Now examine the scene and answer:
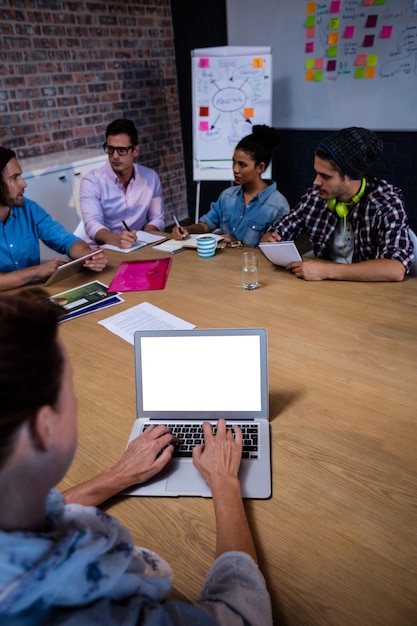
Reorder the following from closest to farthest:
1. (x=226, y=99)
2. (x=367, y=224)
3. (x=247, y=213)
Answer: (x=367, y=224) → (x=247, y=213) → (x=226, y=99)

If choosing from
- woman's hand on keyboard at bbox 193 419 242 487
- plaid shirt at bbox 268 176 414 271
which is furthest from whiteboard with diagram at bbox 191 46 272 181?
woman's hand on keyboard at bbox 193 419 242 487

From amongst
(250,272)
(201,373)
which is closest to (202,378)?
(201,373)

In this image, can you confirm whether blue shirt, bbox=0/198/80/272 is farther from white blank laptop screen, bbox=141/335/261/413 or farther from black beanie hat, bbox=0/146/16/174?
white blank laptop screen, bbox=141/335/261/413

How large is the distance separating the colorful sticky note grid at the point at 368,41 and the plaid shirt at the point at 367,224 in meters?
1.92

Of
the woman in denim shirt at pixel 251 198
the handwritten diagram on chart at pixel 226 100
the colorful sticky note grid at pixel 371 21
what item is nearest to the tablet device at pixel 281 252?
the woman in denim shirt at pixel 251 198

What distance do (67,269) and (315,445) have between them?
1.36 m

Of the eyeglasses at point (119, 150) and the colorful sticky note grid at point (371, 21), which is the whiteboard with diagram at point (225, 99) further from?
the eyeglasses at point (119, 150)

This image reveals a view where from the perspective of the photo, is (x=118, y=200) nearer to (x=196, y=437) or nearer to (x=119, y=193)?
(x=119, y=193)

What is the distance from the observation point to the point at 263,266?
2004mm

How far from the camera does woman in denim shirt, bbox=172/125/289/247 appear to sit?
2568mm

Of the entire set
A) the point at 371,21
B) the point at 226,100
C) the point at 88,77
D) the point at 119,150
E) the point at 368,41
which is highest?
the point at 371,21

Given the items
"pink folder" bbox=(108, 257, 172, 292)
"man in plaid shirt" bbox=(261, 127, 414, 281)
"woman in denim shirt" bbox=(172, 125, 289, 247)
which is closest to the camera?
"man in plaid shirt" bbox=(261, 127, 414, 281)

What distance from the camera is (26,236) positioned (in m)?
2.25

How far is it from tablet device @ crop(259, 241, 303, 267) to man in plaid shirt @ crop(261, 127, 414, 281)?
4 centimetres
